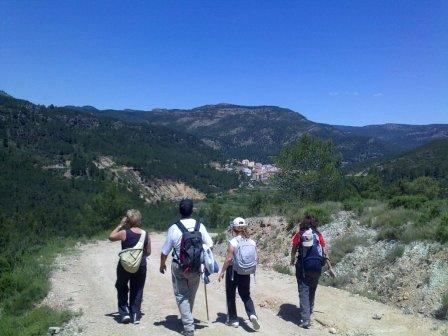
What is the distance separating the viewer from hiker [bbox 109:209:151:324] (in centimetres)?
718

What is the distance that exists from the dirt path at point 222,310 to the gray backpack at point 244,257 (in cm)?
105

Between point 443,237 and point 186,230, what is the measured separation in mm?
7915

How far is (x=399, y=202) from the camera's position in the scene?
17.6m

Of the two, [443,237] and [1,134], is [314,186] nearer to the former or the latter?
[443,237]

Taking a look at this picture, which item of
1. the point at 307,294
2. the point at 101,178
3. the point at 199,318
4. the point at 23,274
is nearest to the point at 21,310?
the point at 23,274

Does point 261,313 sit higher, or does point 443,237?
point 443,237

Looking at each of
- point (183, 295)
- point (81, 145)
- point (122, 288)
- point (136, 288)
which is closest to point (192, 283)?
point (183, 295)

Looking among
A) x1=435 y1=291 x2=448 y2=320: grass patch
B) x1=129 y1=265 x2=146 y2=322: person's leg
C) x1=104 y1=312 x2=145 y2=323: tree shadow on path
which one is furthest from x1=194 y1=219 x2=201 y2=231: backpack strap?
x1=435 y1=291 x2=448 y2=320: grass patch

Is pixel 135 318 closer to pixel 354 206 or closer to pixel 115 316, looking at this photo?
pixel 115 316

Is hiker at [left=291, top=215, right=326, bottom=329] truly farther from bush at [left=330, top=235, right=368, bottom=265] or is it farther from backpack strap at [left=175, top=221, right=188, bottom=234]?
bush at [left=330, top=235, right=368, bottom=265]

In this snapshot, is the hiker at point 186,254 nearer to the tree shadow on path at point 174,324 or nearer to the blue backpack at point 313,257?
the tree shadow on path at point 174,324

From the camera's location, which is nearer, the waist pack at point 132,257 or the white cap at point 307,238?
the waist pack at point 132,257

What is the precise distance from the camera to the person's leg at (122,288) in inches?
290

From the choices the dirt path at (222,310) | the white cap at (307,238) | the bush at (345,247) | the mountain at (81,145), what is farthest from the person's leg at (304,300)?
the mountain at (81,145)
